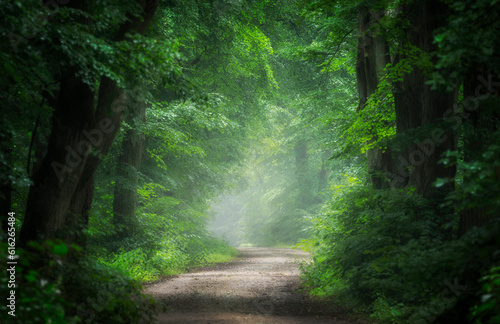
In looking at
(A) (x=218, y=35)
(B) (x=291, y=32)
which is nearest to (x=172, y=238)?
(A) (x=218, y=35)

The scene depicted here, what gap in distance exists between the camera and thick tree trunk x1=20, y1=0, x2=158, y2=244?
17.6 feet

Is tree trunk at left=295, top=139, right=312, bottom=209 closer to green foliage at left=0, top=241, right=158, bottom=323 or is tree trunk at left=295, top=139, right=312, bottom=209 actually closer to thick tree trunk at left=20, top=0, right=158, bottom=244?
thick tree trunk at left=20, top=0, right=158, bottom=244

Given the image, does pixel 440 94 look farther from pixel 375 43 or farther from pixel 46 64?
pixel 46 64

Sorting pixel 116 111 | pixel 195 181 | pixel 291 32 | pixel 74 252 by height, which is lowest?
pixel 74 252

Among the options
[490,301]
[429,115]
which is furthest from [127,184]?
[490,301]

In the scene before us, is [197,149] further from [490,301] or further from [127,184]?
[490,301]

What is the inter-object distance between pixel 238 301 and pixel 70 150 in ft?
15.8

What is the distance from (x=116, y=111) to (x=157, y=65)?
129 cm

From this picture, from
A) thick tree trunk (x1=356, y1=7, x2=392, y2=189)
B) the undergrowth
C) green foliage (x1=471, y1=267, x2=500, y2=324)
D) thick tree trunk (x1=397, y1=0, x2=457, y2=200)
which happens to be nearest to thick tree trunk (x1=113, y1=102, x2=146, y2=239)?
the undergrowth

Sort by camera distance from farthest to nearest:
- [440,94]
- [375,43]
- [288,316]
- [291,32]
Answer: [291,32]
[375,43]
[440,94]
[288,316]

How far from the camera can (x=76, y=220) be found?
5660 mm

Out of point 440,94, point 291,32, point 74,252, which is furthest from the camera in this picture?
point 291,32

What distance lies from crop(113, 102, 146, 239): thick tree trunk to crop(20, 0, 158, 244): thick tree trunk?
19.3ft

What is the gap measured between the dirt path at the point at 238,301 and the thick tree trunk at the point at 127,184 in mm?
2454
